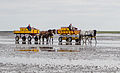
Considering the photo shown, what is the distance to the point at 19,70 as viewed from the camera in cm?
1488

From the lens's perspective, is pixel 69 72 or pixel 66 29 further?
pixel 66 29

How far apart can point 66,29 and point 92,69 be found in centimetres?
2548

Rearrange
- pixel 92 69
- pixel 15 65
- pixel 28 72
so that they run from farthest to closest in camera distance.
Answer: pixel 15 65 → pixel 92 69 → pixel 28 72

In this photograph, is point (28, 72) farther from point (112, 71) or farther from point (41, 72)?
point (112, 71)

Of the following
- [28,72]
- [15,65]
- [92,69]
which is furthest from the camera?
[15,65]

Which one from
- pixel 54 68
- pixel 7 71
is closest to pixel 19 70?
pixel 7 71

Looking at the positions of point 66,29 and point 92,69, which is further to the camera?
point 66,29

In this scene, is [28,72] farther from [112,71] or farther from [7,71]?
[112,71]

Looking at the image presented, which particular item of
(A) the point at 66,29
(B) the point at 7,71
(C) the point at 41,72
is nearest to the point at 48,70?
(C) the point at 41,72

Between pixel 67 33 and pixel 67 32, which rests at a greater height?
pixel 67 32

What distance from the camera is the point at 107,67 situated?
16188 mm

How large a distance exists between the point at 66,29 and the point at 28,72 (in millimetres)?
26619

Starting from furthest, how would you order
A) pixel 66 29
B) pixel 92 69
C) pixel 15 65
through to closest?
pixel 66 29 < pixel 15 65 < pixel 92 69

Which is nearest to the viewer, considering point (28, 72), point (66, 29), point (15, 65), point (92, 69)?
point (28, 72)
